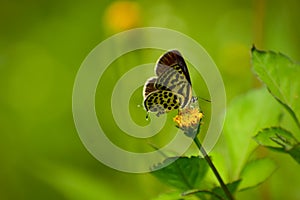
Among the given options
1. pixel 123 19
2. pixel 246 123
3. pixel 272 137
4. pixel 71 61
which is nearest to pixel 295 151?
pixel 272 137

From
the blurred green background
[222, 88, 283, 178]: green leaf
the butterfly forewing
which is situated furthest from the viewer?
the blurred green background

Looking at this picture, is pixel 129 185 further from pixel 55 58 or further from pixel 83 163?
pixel 55 58

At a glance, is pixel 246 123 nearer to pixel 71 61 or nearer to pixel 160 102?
pixel 160 102

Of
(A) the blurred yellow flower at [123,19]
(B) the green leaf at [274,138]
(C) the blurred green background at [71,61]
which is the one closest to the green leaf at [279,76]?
(B) the green leaf at [274,138]

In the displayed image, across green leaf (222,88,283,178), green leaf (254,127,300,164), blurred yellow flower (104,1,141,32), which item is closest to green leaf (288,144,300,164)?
green leaf (254,127,300,164)

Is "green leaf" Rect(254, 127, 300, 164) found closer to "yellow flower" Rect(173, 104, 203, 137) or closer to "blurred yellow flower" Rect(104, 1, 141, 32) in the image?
"yellow flower" Rect(173, 104, 203, 137)

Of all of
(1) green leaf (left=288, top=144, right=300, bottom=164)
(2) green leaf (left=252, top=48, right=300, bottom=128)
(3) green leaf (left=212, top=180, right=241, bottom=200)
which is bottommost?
(3) green leaf (left=212, top=180, right=241, bottom=200)
